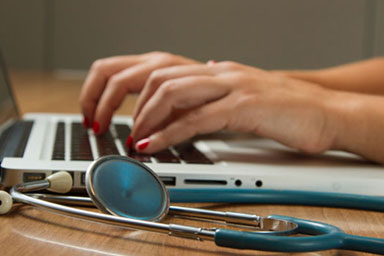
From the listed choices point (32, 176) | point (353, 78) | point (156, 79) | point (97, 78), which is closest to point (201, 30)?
point (353, 78)

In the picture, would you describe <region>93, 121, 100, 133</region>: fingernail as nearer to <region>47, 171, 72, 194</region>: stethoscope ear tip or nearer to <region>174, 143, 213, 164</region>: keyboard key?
<region>174, 143, 213, 164</region>: keyboard key

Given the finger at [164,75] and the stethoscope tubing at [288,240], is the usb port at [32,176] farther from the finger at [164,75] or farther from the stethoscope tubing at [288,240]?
the finger at [164,75]

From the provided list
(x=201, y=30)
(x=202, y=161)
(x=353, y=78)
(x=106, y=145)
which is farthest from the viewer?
(x=201, y=30)

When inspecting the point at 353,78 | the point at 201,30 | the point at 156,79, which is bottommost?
the point at 201,30

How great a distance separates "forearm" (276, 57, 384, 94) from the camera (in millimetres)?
1035

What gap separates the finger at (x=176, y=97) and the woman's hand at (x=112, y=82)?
0.16 metres

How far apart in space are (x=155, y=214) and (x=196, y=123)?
0.27m

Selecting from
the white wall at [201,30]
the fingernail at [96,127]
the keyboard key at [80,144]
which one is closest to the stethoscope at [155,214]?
the keyboard key at [80,144]

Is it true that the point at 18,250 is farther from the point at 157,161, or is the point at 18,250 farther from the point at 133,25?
the point at 133,25

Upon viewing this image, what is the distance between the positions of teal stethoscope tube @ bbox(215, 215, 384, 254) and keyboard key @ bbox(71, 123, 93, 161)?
258 millimetres

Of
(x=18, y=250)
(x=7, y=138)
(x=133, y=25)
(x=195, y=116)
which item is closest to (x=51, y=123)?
(x=7, y=138)

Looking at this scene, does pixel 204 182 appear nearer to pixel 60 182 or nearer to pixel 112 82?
pixel 60 182

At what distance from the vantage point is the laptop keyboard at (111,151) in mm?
576

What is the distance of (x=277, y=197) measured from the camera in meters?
0.47
